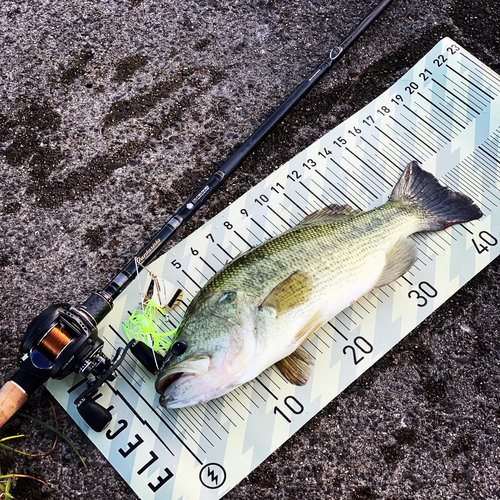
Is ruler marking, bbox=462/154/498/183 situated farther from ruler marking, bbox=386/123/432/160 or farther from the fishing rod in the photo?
the fishing rod

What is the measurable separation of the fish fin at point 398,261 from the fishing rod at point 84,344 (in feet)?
3.61

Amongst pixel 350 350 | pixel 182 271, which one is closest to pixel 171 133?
pixel 182 271

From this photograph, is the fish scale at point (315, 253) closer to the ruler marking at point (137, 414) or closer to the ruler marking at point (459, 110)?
the ruler marking at point (137, 414)

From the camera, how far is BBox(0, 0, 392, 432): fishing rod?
8.29 feet

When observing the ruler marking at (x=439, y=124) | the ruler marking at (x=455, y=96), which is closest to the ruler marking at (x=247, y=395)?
the ruler marking at (x=439, y=124)

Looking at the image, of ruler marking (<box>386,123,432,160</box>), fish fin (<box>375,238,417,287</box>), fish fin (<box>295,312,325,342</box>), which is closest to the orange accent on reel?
fish fin (<box>295,312,325,342</box>)

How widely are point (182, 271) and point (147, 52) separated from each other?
1.58 metres

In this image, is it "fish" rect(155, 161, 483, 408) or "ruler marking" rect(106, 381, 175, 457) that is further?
"ruler marking" rect(106, 381, 175, 457)

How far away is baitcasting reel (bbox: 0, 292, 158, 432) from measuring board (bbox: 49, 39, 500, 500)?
0.17 metres

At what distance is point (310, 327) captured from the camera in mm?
2766

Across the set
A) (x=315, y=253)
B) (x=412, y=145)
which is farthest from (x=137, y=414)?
(x=412, y=145)

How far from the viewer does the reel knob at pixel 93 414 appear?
2.72 meters

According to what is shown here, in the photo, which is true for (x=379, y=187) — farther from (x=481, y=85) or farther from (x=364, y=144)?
(x=481, y=85)

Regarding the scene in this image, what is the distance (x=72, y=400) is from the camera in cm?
288
